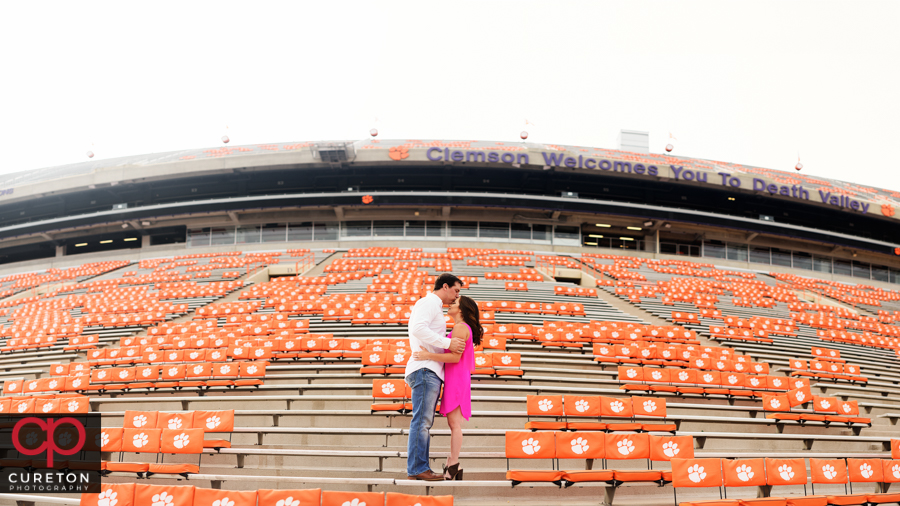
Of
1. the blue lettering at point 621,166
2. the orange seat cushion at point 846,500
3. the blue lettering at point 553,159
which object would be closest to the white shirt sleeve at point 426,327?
the orange seat cushion at point 846,500

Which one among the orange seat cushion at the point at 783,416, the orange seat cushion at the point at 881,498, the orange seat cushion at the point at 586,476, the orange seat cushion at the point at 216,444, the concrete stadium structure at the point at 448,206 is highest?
the concrete stadium structure at the point at 448,206

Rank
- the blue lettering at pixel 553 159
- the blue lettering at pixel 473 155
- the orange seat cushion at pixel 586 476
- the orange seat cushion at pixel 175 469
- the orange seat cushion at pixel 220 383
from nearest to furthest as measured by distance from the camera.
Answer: the orange seat cushion at pixel 586 476 → the orange seat cushion at pixel 175 469 → the orange seat cushion at pixel 220 383 → the blue lettering at pixel 473 155 → the blue lettering at pixel 553 159

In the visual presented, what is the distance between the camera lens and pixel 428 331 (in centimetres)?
420

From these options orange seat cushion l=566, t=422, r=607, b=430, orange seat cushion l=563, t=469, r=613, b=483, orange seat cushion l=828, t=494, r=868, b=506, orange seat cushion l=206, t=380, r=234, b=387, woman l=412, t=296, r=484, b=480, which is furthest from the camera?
orange seat cushion l=206, t=380, r=234, b=387

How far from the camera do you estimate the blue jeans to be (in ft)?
13.9

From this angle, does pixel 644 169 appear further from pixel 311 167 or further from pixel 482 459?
pixel 482 459

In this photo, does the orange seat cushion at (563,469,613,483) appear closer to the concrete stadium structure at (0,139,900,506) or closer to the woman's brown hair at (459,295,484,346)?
the concrete stadium structure at (0,139,900,506)

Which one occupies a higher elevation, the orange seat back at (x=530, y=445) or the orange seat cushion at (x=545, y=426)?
the orange seat back at (x=530, y=445)

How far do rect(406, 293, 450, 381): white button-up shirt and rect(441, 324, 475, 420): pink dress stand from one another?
0.08m

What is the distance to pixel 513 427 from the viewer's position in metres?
6.71

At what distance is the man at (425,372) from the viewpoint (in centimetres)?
421

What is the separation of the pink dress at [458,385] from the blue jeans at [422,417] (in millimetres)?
119

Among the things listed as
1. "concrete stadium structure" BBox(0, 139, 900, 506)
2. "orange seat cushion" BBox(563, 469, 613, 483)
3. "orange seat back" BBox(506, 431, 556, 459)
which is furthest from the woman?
"orange seat cushion" BBox(563, 469, 613, 483)

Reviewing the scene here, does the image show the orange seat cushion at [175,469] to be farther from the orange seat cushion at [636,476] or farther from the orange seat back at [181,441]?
the orange seat cushion at [636,476]
